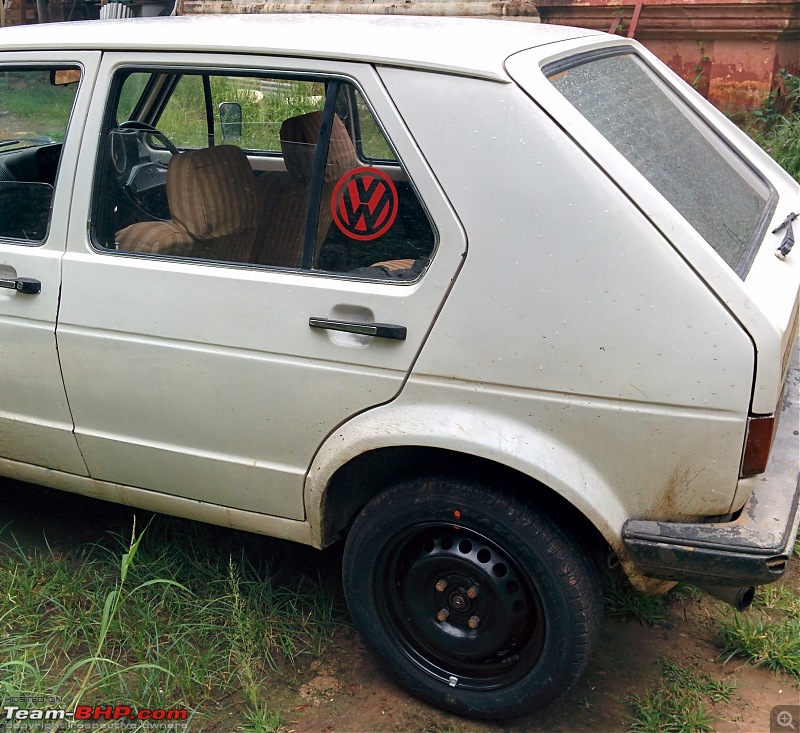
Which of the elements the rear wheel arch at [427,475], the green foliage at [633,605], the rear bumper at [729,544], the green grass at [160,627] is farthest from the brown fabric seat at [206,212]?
the green foliage at [633,605]

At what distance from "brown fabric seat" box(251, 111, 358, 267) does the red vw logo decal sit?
1.3 inches

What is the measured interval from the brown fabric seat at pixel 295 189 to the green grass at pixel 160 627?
94 centimetres

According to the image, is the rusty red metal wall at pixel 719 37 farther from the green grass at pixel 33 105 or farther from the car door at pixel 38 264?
the car door at pixel 38 264

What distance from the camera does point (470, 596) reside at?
2.36 meters

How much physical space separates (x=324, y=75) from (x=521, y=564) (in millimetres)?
1396

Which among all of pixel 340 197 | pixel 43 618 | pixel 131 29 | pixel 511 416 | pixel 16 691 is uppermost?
pixel 131 29

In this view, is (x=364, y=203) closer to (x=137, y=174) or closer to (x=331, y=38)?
(x=331, y=38)

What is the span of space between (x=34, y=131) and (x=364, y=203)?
4.95 ft

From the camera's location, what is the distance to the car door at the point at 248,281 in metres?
2.22

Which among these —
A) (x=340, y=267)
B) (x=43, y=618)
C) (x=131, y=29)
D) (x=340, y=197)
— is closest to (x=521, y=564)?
(x=340, y=267)

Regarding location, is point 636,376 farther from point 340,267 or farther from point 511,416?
point 340,267

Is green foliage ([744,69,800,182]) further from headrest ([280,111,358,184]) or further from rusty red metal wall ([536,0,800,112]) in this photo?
headrest ([280,111,358,184])

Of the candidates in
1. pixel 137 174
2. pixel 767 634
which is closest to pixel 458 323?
pixel 137 174

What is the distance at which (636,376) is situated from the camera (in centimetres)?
201
